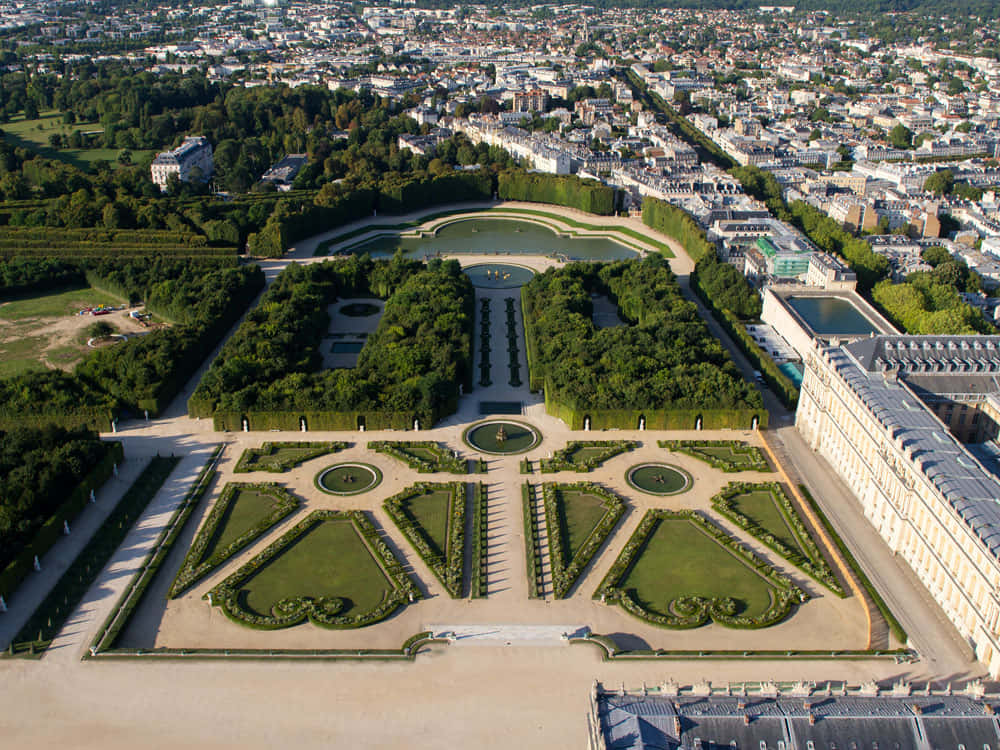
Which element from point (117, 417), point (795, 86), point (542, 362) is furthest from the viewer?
point (795, 86)

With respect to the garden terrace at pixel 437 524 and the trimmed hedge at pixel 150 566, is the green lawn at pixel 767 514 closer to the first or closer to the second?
the garden terrace at pixel 437 524

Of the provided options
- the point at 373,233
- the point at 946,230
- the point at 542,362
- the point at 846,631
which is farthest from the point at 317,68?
the point at 846,631

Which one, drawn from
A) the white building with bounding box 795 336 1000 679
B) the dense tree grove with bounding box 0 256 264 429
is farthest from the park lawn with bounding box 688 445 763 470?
the dense tree grove with bounding box 0 256 264 429

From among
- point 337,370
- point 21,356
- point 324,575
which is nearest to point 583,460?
point 324,575

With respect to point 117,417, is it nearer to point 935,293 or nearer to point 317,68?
point 935,293

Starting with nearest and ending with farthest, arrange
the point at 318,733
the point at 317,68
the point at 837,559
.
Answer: the point at 318,733 → the point at 837,559 → the point at 317,68

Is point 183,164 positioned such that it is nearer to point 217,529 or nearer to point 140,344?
point 140,344

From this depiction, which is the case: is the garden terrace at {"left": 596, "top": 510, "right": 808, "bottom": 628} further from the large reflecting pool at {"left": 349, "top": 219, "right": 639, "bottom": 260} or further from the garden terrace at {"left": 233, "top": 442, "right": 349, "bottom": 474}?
the large reflecting pool at {"left": 349, "top": 219, "right": 639, "bottom": 260}
